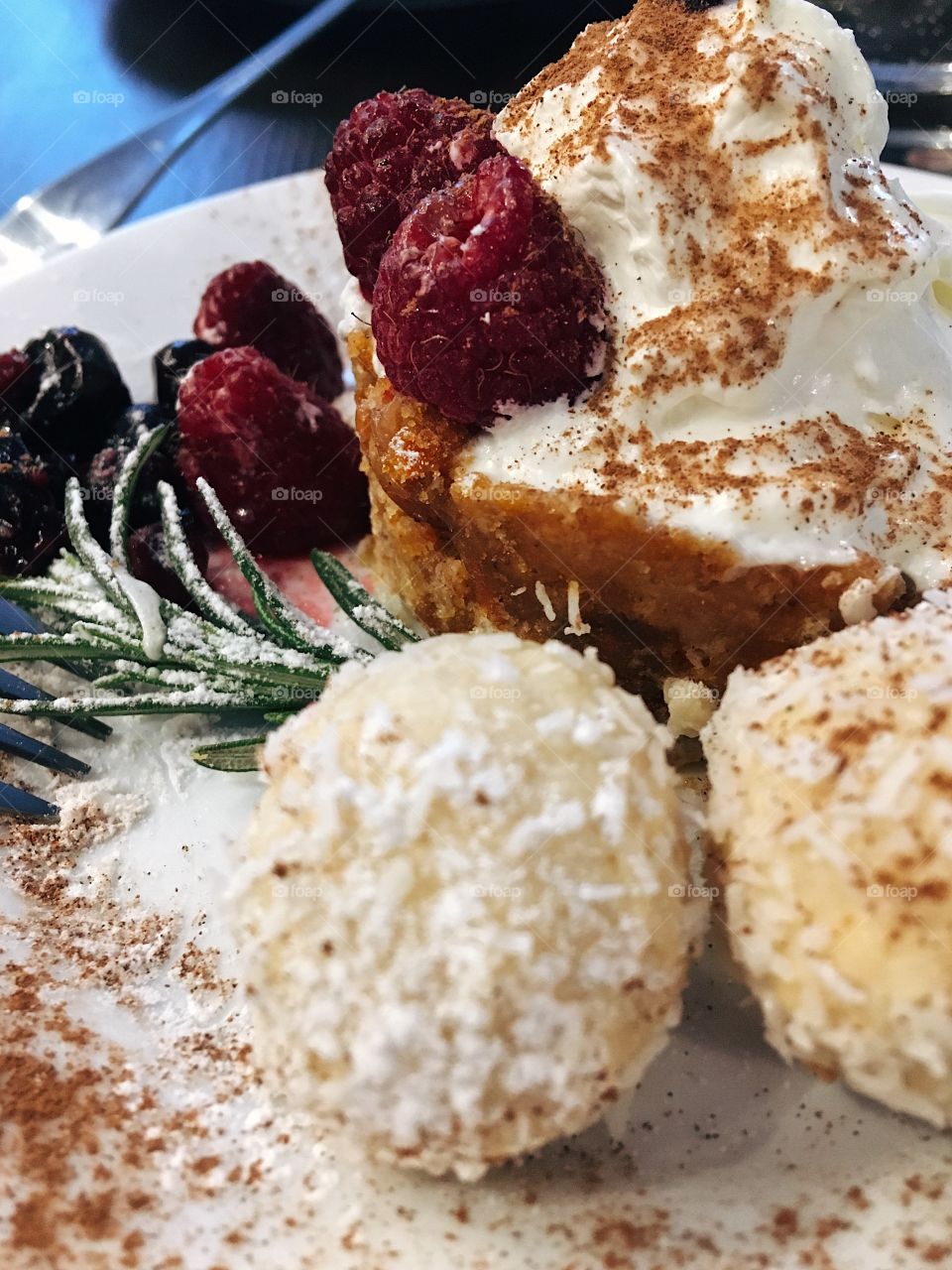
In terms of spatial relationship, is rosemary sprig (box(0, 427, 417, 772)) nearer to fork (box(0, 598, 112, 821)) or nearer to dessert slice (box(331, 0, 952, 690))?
fork (box(0, 598, 112, 821))

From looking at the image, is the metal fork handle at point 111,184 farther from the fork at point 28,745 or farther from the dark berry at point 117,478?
the fork at point 28,745

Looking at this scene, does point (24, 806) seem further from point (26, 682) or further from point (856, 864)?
point (856, 864)

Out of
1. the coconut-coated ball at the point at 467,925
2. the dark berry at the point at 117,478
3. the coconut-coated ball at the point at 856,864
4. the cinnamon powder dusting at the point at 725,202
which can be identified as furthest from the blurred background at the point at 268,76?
the coconut-coated ball at the point at 467,925

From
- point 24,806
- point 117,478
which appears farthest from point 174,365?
point 24,806

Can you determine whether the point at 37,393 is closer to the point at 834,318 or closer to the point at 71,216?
the point at 71,216

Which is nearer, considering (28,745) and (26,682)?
(28,745)

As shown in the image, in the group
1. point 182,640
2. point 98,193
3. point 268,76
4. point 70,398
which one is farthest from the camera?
point 268,76
